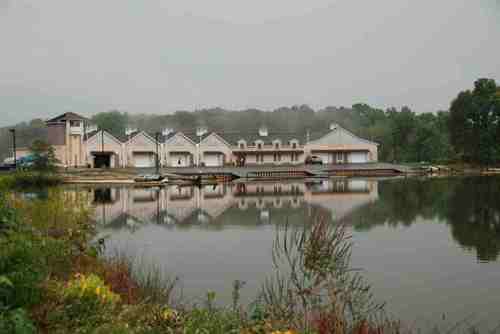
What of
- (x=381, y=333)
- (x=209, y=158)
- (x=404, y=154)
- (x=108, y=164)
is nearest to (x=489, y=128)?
(x=404, y=154)

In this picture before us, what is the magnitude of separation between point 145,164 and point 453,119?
51.5 m

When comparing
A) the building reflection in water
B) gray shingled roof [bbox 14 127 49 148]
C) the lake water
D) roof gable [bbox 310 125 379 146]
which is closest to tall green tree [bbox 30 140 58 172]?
gray shingled roof [bbox 14 127 49 148]

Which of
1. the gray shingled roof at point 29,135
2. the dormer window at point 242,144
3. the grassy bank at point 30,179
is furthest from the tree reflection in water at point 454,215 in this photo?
the gray shingled roof at point 29,135

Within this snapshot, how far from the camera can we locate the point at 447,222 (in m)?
20.2

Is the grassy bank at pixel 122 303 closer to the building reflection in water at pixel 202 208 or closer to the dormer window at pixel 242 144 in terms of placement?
the building reflection in water at pixel 202 208

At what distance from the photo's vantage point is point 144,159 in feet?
247

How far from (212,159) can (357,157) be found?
81.6ft

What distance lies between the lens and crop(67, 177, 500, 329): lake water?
10.1 m

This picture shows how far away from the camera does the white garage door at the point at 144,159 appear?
74.9 meters

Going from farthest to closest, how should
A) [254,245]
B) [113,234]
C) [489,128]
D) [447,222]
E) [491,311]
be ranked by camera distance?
[489,128] < [447,222] < [113,234] < [254,245] < [491,311]

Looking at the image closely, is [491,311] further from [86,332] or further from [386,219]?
[386,219]

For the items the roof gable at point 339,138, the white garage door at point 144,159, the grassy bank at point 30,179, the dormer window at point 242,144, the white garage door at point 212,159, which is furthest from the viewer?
the roof gable at point 339,138

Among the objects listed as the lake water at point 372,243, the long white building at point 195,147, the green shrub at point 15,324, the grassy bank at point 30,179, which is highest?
the long white building at point 195,147

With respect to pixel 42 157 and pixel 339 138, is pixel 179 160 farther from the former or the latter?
pixel 339 138
